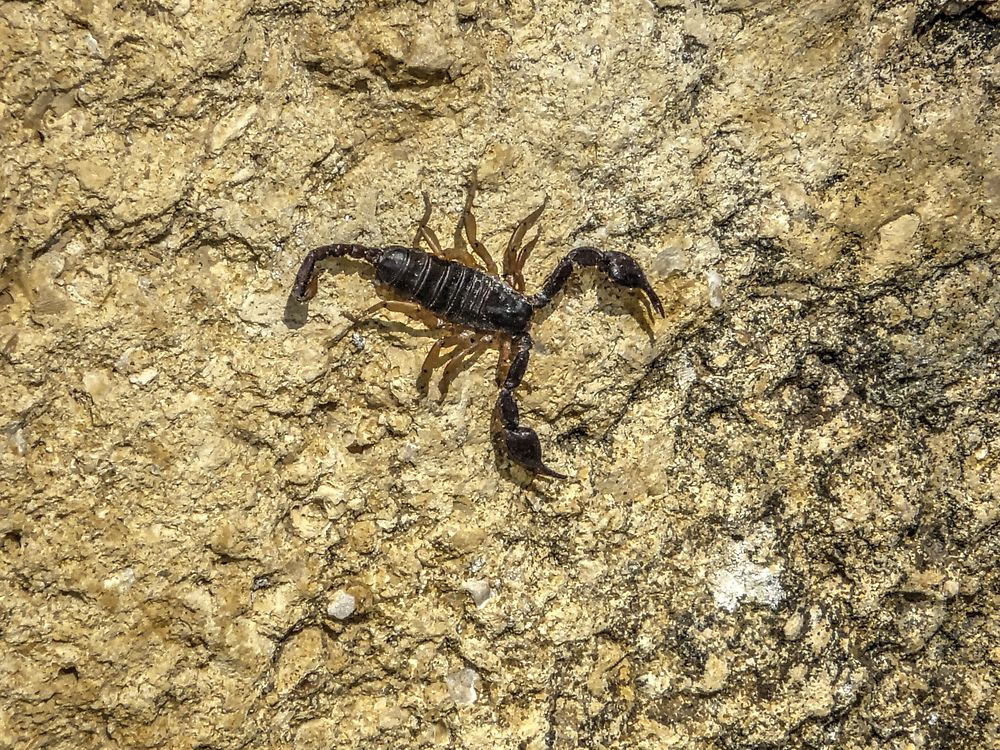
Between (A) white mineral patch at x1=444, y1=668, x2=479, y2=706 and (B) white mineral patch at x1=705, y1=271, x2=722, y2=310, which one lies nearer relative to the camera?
(A) white mineral patch at x1=444, y1=668, x2=479, y2=706

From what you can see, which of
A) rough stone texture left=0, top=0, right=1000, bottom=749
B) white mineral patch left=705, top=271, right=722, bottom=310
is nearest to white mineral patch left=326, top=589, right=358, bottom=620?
rough stone texture left=0, top=0, right=1000, bottom=749

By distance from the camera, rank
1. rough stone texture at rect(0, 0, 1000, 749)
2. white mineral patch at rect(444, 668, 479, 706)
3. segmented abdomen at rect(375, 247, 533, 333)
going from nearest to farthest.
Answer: rough stone texture at rect(0, 0, 1000, 749) < white mineral patch at rect(444, 668, 479, 706) < segmented abdomen at rect(375, 247, 533, 333)

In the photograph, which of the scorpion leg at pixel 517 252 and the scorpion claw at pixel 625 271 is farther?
the scorpion leg at pixel 517 252

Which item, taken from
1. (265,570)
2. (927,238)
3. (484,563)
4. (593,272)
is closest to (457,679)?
(484,563)

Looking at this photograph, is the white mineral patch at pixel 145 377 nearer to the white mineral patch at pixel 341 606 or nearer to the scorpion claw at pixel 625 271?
the white mineral patch at pixel 341 606

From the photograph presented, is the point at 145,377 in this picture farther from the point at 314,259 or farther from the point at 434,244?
the point at 434,244

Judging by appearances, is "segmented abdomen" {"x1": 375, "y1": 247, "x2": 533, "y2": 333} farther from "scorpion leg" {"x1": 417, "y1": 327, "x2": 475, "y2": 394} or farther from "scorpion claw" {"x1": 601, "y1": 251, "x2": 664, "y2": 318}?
"scorpion claw" {"x1": 601, "y1": 251, "x2": 664, "y2": 318}

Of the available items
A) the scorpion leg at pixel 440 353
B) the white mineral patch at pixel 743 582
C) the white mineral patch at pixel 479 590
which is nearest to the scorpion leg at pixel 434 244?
the scorpion leg at pixel 440 353
